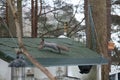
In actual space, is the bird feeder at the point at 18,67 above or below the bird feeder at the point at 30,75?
above

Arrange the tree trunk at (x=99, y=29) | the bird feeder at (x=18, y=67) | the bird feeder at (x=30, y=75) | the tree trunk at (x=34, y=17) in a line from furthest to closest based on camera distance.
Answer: the tree trunk at (x=34, y=17)
the tree trunk at (x=99, y=29)
the bird feeder at (x=30, y=75)
the bird feeder at (x=18, y=67)

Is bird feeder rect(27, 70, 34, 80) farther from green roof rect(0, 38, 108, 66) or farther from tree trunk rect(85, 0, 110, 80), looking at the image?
tree trunk rect(85, 0, 110, 80)

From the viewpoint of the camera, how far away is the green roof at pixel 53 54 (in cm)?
751

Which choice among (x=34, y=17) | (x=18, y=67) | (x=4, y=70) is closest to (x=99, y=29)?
(x=4, y=70)

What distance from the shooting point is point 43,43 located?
324 inches

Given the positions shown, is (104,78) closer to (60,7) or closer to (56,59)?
(56,59)

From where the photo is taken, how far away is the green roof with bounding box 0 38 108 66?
7.51 m

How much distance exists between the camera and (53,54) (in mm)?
8055

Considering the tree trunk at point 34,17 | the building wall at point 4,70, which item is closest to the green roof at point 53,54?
the building wall at point 4,70

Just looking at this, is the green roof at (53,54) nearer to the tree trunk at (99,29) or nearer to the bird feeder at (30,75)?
the tree trunk at (99,29)

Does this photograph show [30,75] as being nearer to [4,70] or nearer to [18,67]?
[4,70]

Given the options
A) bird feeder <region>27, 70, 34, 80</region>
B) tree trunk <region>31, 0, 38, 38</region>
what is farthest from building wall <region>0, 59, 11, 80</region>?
tree trunk <region>31, 0, 38, 38</region>

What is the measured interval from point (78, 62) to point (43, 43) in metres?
0.94

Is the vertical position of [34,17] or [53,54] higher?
[34,17]
